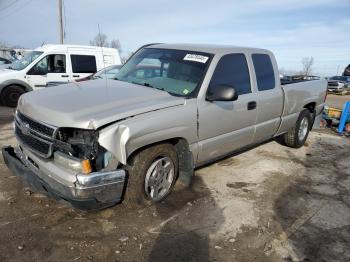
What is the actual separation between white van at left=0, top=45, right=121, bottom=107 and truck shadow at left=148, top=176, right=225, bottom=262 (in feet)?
23.4

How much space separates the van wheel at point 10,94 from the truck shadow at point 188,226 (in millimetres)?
7958

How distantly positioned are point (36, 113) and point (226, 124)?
2.37 metres

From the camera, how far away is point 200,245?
3385 millimetres

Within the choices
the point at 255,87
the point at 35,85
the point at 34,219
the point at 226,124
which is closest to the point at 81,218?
the point at 34,219

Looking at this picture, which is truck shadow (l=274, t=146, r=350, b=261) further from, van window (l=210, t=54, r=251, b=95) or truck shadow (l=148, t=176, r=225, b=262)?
van window (l=210, t=54, r=251, b=95)

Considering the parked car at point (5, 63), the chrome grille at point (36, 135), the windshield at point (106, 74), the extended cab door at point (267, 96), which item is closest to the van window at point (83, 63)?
the windshield at point (106, 74)

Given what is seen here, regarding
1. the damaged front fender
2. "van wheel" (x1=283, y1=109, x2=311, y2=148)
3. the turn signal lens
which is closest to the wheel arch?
the damaged front fender

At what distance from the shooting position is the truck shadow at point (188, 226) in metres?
3.23

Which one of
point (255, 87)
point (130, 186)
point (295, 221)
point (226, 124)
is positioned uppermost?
point (255, 87)

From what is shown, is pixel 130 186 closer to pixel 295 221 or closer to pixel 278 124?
pixel 295 221

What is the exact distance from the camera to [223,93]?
13.3ft

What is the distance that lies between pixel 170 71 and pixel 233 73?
89cm

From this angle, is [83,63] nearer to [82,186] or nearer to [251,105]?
[251,105]

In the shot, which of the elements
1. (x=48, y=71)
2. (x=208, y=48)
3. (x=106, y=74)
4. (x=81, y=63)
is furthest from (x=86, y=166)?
(x=81, y=63)
